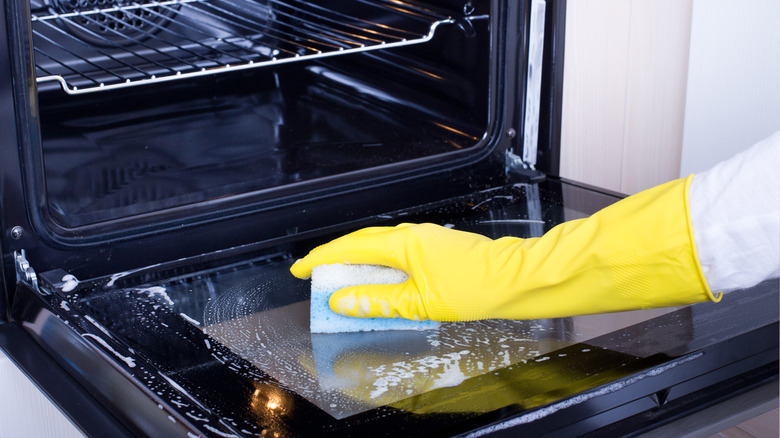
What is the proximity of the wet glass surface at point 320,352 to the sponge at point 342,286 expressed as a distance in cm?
1

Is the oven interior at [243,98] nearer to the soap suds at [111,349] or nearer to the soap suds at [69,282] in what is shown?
the soap suds at [69,282]

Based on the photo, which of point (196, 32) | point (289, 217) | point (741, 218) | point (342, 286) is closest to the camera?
point (741, 218)

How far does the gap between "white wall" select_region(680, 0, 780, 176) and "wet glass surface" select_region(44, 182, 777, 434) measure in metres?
0.45

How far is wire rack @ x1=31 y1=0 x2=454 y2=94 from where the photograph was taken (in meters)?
1.53

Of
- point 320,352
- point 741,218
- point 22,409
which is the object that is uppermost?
point 741,218

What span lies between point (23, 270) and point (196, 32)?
0.83 m

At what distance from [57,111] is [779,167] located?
1.37 meters

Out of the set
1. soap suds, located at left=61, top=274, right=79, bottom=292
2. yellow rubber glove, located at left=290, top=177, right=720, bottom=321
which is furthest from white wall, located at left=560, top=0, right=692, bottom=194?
soap suds, located at left=61, top=274, right=79, bottom=292

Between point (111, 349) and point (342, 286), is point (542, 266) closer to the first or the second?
point (342, 286)

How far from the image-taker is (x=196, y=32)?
5.63ft

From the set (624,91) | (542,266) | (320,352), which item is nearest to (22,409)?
(320,352)

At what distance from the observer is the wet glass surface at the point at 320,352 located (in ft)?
2.52

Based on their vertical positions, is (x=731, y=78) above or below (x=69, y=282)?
above

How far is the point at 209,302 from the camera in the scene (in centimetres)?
100
